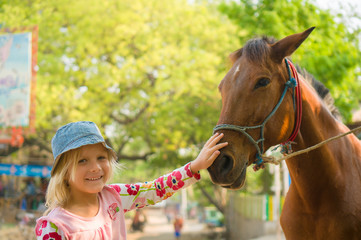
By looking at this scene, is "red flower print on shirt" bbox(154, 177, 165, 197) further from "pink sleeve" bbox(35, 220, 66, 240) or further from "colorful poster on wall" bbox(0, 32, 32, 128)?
"colorful poster on wall" bbox(0, 32, 32, 128)

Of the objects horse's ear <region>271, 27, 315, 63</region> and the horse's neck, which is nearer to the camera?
horse's ear <region>271, 27, 315, 63</region>

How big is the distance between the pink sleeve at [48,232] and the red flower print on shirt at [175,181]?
0.66 meters

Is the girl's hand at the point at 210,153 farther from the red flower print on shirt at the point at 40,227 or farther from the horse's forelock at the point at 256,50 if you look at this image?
the red flower print on shirt at the point at 40,227

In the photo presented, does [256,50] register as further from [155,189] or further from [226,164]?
[155,189]

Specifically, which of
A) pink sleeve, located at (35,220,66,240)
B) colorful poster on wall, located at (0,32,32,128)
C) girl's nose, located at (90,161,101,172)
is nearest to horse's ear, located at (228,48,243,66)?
girl's nose, located at (90,161,101,172)

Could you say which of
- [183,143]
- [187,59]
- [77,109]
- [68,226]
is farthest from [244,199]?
[68,226]

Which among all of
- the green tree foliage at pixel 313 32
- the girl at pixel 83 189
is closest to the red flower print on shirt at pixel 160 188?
the girl at pixel 83 189

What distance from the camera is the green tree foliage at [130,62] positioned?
11594 millimetres

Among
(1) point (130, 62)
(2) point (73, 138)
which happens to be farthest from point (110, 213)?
(1) point (130, 62)

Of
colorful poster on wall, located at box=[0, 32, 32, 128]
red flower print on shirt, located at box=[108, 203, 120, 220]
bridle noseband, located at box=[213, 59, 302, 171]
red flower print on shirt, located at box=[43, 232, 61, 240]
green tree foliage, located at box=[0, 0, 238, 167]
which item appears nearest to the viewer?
red flower print on shirt, located at box=[43, 232, 61, 240]

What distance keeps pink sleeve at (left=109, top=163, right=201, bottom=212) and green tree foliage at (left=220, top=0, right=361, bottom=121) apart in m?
6.17

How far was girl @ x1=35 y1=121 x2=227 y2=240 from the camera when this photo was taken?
1.63 meters

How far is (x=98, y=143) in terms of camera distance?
184cm

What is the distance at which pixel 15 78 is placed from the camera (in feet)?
35.7
